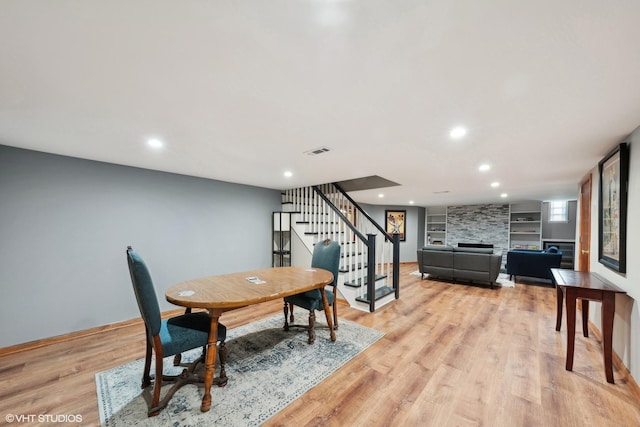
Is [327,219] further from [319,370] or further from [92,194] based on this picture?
[92,194]

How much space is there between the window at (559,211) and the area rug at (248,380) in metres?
8.26

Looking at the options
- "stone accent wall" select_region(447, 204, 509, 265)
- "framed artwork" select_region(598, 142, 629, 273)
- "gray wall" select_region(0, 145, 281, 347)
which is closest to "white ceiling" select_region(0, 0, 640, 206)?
"framed artwork" select_region(598, 142, 629, 273)

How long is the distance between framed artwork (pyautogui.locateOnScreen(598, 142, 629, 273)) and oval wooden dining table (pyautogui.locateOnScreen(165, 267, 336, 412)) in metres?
2.51

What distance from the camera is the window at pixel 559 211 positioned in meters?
7.49

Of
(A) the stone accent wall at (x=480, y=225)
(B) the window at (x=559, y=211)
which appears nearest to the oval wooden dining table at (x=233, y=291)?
(A) the stone accent wall at (x=480, y=225)

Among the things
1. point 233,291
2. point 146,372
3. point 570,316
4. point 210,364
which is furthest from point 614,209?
point 146,372

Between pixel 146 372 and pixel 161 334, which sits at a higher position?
pixel 161 334

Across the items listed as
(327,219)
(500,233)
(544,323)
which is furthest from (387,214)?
(544,323)

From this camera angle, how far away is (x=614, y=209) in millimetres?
2225

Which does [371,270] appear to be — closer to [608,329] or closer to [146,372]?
[608,329]

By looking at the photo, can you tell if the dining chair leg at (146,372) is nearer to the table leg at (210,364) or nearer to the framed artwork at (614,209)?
the table leg at (210,364)

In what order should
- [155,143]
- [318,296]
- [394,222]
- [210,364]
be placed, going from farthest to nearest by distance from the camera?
[394,222]
[318,296]
[155,143]
[210,364]

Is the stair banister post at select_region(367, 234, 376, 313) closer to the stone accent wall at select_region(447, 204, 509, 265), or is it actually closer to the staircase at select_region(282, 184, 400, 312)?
the staircase at select_region(282, 184, 400, 312)

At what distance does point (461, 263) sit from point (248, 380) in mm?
4987
